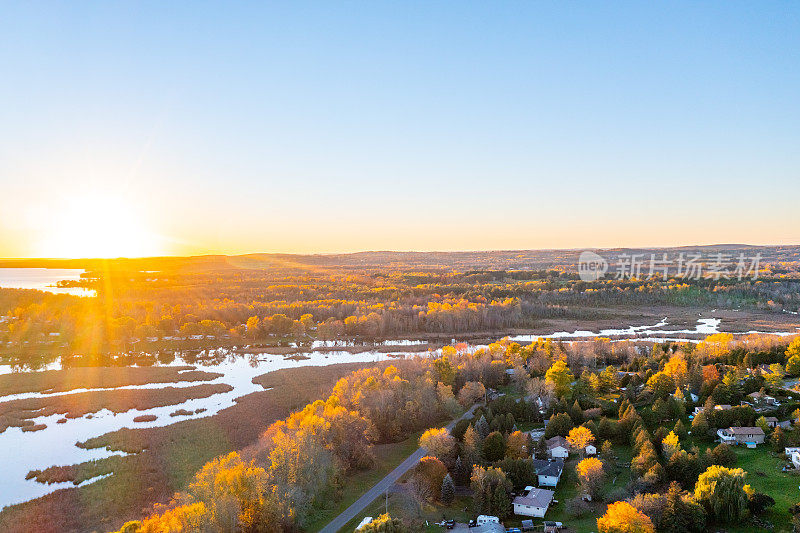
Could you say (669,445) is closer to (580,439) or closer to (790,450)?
(580,439)

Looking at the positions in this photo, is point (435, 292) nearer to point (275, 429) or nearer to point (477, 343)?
point (477, 343)

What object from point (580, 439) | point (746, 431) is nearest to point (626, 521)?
point (580, 439)

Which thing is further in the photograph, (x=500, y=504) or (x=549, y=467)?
(x=549, y=467)

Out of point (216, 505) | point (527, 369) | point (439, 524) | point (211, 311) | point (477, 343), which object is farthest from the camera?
point (211, 311)

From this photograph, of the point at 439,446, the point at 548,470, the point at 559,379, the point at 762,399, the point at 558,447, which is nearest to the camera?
the point at 548,470

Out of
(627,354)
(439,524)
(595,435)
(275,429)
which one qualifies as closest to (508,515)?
(439,524)

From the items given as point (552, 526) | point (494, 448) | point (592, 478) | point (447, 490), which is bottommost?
point (552, 526)
